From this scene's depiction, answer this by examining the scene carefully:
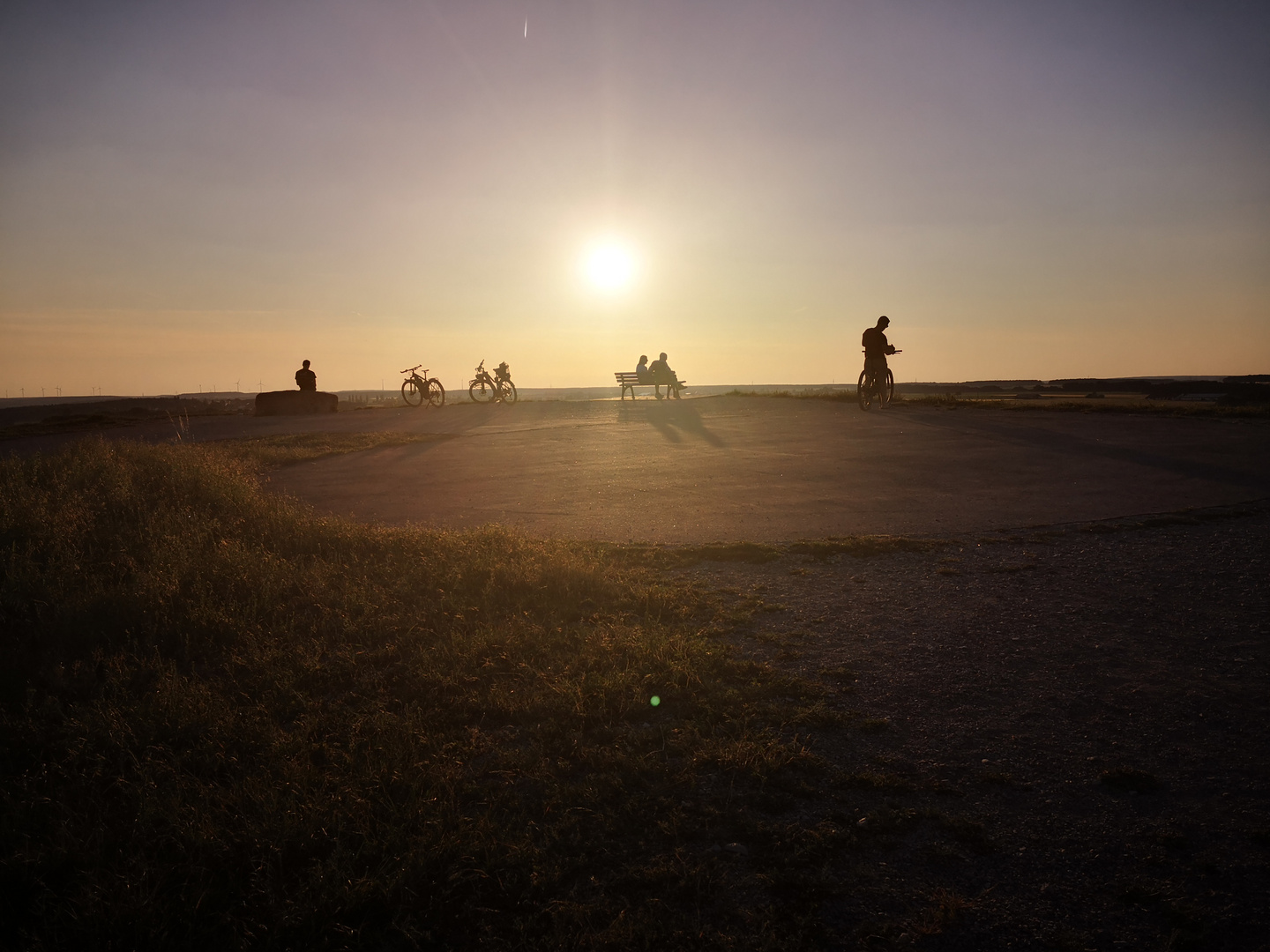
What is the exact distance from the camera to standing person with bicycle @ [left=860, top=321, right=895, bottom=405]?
19.1m

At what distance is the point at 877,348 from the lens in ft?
64.4

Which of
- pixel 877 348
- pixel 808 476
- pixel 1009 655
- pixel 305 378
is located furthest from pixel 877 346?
pixel 305 378

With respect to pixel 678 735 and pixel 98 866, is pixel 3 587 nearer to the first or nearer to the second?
pixel 98 866

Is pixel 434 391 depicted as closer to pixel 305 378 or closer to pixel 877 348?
pixel 305 378

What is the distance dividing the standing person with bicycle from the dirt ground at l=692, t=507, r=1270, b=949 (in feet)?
44.8

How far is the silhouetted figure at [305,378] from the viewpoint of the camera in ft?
94.8

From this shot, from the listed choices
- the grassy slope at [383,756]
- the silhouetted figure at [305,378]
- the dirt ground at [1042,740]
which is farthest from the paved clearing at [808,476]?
the silhouetted figure at [305,378]

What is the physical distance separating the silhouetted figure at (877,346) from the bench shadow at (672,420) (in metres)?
4.94

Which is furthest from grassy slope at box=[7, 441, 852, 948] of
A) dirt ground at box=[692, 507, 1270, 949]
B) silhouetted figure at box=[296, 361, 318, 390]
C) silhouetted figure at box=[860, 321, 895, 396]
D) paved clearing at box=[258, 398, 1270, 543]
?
silhouetted figure at box=[296, 361, 318, 390]

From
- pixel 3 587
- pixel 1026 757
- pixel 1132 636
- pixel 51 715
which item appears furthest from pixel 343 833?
pixel 1132 636

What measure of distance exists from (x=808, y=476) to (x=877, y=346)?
998 centimetres

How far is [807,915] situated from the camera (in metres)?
2.51

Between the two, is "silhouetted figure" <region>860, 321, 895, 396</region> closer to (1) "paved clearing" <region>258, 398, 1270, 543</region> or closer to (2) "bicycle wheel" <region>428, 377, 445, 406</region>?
(1) "paved clearing" <region>258, 398, 1270, 543</region>

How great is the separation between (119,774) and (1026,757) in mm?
4369
